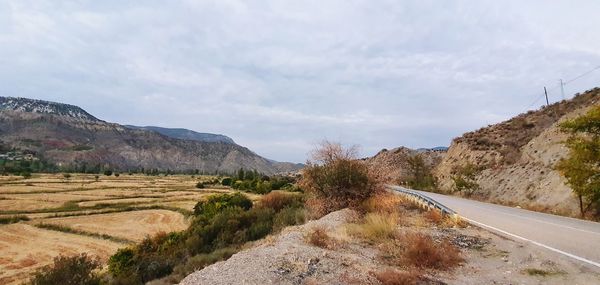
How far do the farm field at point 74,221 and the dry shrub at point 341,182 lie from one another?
20133 millimetres

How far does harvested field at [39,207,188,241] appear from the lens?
43269mm

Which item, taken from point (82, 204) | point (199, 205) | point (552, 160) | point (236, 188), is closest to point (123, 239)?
point (199, 205)

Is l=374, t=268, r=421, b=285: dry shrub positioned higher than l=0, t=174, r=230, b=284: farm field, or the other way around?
l=374, t=268, r=421, b=285: dry shrub

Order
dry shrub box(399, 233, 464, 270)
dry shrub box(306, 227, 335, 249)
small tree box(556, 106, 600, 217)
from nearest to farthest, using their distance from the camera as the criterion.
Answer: dry shrub box(399, 233, 464, 270)
dry shrub box(306, 227, 335, 249)
small tree box(556, 106, 600, 217)

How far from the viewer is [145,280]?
20797mm

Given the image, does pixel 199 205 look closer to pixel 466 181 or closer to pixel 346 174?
pixel 466 181

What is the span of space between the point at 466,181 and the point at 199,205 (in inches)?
1087

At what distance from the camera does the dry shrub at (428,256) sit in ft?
29.5

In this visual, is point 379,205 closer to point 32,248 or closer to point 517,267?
point 517,267

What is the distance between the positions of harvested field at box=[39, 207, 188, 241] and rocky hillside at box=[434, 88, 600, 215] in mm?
29235

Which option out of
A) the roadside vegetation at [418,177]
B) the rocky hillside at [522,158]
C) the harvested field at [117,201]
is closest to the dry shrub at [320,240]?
the rocky hillside at [522,158]

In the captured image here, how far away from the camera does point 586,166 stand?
20.2 m

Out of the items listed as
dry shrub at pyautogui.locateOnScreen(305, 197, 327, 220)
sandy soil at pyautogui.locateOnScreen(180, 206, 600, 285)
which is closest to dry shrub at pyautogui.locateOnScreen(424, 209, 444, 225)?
sandy soil at pyautogui.locateOnScreen(180, 206, 600, 285)

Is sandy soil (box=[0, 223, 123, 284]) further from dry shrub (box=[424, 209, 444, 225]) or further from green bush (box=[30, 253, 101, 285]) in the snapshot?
dry shrub (box=[424, 209, 444, 225])
